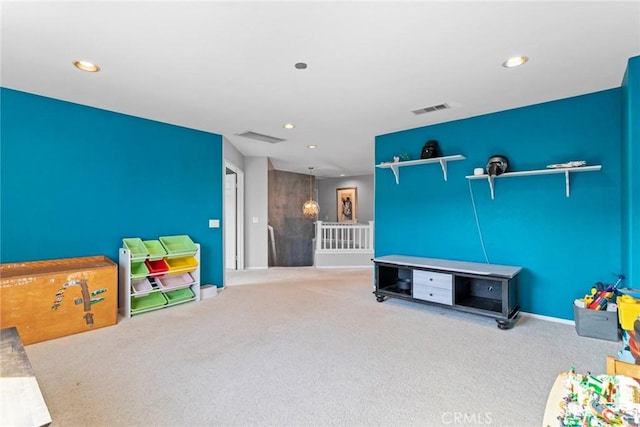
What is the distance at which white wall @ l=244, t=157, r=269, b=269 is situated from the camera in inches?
265

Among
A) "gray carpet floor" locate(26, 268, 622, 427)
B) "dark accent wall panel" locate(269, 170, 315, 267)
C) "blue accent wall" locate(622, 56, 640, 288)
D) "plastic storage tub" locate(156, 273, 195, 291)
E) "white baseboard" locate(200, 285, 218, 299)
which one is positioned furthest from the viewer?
"dark accent wall panel" locate(269, 170, 315, 267)

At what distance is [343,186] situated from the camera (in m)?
10.6

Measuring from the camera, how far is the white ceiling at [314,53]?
6.20 ft

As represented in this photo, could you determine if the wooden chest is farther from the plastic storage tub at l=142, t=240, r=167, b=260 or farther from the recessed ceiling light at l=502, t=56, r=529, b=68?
the recessed ceiling light at l=502, t=56, r=529, b=68

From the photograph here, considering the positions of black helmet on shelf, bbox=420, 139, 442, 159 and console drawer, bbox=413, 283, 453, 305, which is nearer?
console drawer, bbox=413, 283, 453, 305

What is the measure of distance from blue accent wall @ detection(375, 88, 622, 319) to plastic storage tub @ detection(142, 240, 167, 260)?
3.35 m

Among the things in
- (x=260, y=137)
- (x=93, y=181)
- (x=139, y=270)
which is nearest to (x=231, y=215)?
(x=260, y=137)

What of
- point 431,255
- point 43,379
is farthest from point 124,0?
point 431,255

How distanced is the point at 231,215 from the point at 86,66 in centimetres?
423

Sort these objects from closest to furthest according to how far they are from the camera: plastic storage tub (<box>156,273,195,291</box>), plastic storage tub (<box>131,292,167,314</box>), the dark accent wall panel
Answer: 1. plastic storage tub (<box>131,292,167,314</box>)
2. plastic storage tub (<box>156,273,195,291</box>)
3. the dark accent wall panel

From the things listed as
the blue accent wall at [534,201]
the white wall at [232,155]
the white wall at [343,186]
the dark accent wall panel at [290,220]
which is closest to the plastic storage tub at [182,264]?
the white wall at [232,155]

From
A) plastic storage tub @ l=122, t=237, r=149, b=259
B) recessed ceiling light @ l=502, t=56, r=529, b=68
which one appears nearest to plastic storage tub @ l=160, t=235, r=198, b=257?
plastic storage tub @ l=122, t=237, r=149, b=259

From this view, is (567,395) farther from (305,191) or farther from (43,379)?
(305,191)

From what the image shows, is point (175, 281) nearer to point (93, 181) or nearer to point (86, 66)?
point (93, 181)
